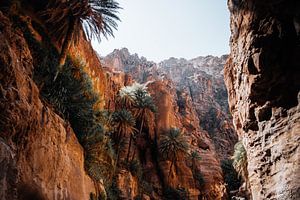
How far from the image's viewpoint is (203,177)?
130ft

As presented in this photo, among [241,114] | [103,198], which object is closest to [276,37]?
[241,114]

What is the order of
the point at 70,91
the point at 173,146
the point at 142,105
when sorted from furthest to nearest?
the point at 173,146 < the point at 142,105 < the point at 70,91

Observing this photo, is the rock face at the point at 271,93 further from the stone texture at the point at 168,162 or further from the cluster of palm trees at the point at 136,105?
the stone texture at the point at 168,162

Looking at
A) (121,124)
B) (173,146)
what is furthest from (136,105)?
(173,146)

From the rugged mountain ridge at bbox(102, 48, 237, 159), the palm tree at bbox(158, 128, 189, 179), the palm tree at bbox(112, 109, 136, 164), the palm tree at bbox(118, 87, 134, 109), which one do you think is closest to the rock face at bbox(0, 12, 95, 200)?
the palm tree at bbox(112, 109, 136, 164)

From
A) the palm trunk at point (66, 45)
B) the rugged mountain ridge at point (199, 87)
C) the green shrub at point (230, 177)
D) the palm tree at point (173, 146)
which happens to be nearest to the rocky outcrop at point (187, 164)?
the palm tree at point (173, 146)

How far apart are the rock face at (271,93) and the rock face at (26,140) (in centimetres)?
498

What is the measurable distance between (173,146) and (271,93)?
2949 centimetres

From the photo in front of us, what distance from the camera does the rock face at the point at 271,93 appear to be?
5.60 m

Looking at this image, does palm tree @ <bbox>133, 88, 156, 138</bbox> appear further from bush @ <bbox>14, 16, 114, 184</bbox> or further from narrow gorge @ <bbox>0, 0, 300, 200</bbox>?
bush @ <bbox>14, 16, 114, 184</bbox>

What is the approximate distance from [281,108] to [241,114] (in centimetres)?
189

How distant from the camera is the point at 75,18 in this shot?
621 inches

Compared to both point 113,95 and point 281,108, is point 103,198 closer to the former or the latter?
point 281,108

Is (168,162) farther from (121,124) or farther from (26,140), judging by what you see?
(26,140)
